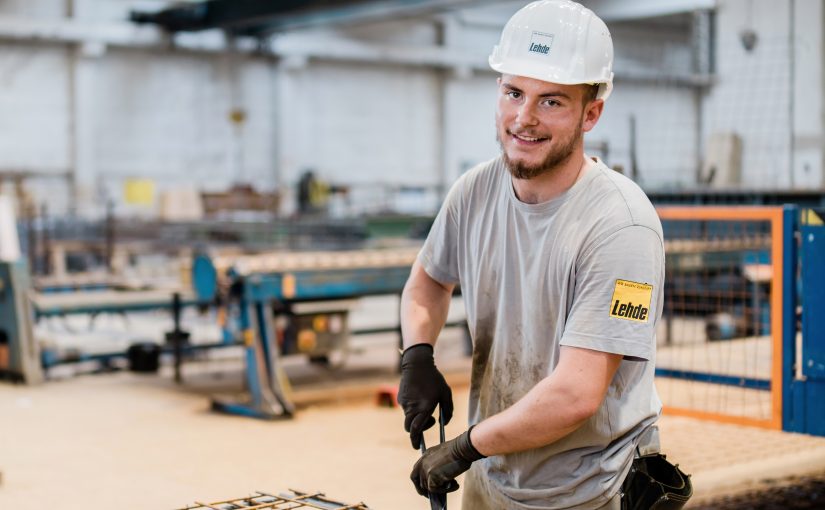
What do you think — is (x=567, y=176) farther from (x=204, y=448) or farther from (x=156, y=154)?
(x=156, y=154)

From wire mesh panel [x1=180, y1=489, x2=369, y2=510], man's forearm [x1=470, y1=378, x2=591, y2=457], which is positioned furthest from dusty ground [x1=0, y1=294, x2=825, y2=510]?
man's forearm [x1=470, y1=378, x2=591, y2=457]

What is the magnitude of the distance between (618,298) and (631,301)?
3cm

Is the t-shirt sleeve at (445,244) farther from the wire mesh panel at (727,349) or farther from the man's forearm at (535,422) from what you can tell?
the wire mesh panel at (727,349)

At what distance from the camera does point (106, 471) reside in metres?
5.60

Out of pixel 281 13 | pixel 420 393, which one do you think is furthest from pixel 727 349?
pixel 281 13

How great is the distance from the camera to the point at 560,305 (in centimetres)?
204

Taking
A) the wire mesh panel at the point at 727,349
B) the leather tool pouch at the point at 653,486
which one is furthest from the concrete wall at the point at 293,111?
the leather tool pouch at the point at 653,486

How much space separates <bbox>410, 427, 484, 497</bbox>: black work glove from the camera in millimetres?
2049

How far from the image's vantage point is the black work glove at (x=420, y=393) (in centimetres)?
223

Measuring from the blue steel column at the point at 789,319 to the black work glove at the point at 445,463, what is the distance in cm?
264

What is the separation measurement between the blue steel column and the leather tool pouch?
2.32 m

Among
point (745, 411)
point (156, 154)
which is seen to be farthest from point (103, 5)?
point (745, 411)

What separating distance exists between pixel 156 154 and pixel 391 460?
15491 millimetres

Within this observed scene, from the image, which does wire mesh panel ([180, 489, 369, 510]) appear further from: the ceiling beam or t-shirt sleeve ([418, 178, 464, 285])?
the ceiling beam
